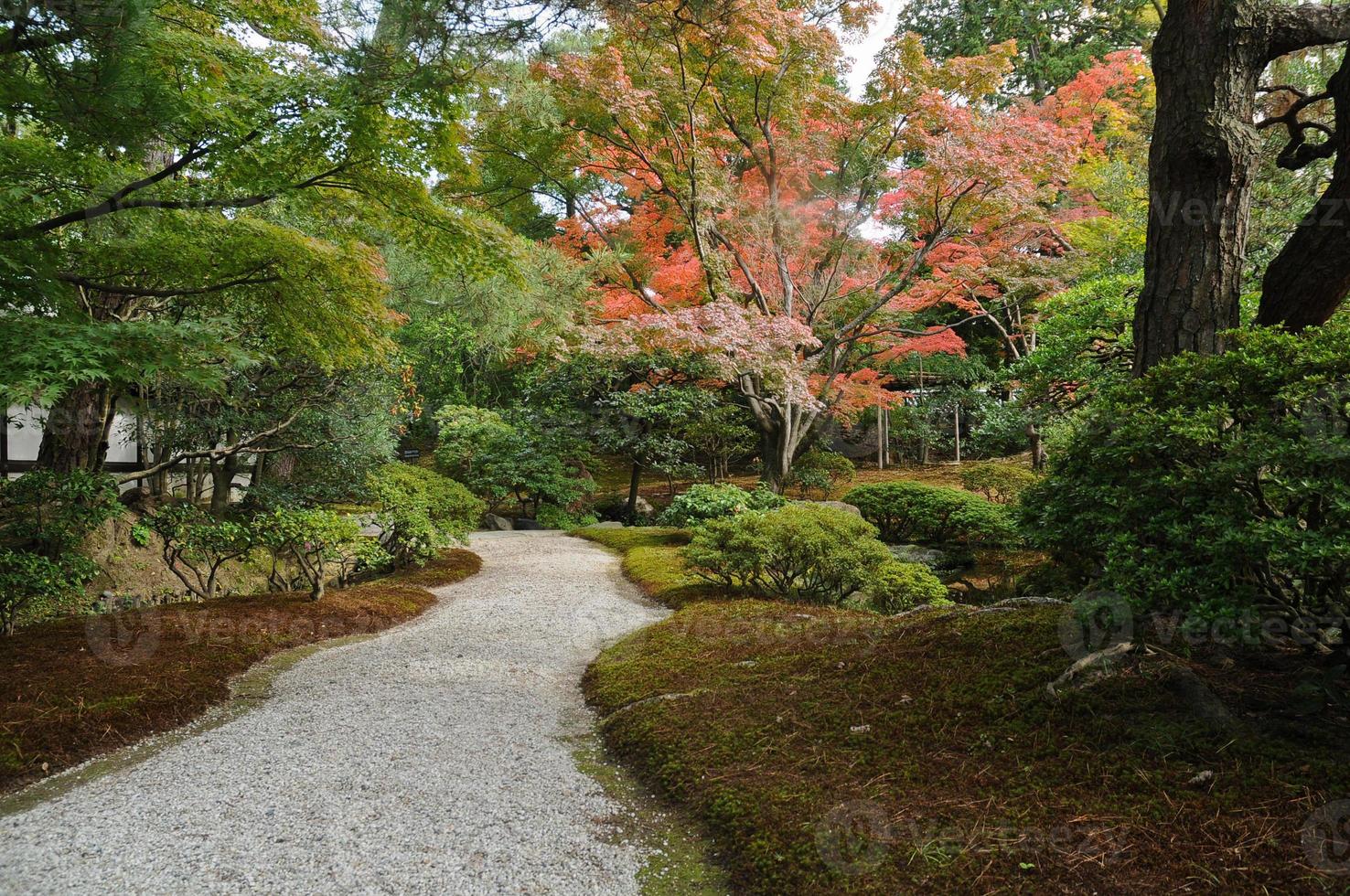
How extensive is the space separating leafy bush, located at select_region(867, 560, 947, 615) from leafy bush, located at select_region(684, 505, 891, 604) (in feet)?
0.33

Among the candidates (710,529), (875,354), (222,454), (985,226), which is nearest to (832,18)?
(985,226)

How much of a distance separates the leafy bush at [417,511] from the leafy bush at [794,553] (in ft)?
9.06

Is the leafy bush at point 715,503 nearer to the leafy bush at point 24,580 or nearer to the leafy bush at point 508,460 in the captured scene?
the leafy bush at point 508,460

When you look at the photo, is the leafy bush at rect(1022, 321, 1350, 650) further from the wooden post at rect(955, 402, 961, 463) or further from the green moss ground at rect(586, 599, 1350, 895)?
the wooden post at rect(955, 402, 961, 463)

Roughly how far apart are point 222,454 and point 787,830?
629 centimetres

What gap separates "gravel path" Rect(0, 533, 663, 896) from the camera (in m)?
2.04

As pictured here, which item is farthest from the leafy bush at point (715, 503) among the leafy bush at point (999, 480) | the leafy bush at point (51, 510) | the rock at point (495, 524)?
the leafy bush at point (51, 510)

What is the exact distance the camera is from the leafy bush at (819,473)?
37.1 feet

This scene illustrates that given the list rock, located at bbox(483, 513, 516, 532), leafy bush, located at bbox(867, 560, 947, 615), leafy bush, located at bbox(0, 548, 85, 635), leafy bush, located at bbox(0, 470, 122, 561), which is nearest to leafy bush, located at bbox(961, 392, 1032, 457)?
leafy bush, located at bbox(867, 560, 947, 615)

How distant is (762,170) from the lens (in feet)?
33.5

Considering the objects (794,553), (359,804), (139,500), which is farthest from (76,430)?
(794,553)

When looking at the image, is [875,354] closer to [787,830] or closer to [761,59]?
[761,59]

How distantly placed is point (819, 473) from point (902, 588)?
20.8ft

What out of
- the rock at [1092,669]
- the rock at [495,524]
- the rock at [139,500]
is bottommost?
the rock at [495,524]
